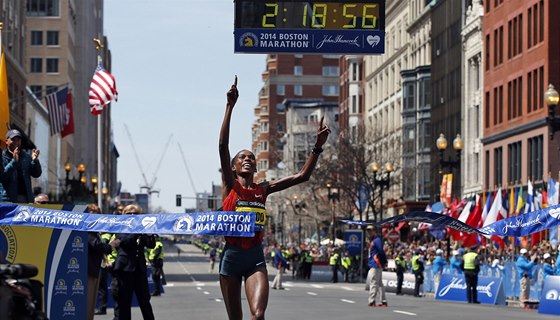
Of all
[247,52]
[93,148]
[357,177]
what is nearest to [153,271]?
[247,52]

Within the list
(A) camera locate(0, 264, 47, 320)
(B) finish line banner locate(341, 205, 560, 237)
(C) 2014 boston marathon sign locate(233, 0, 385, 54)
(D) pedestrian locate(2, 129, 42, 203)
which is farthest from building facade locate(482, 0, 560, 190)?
(A) camera locate(0, 264, 47, 320)

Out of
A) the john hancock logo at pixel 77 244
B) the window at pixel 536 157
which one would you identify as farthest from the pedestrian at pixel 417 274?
the john hancock logo at pixel 77 244

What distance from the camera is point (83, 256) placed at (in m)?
17.2

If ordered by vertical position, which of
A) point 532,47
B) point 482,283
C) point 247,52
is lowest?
point 482,283

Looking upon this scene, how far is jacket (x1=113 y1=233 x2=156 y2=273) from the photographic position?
19.8m

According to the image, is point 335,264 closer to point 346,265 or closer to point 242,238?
Result: point 346,265

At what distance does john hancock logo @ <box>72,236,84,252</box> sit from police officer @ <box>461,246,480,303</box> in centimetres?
2493

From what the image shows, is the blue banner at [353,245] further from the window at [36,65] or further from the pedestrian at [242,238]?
the window at [36,65]

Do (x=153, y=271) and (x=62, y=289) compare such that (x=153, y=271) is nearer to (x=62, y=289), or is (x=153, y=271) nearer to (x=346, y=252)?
(x=62, y=289)

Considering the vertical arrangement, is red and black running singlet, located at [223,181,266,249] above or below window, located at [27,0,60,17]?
below

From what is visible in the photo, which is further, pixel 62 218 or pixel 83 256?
pixel 83 256

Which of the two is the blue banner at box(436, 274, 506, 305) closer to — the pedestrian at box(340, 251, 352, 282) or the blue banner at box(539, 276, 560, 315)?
the blue banner at box(539, 276, 560, 315)

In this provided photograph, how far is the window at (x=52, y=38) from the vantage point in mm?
129250

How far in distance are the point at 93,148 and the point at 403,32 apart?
2540 inches
